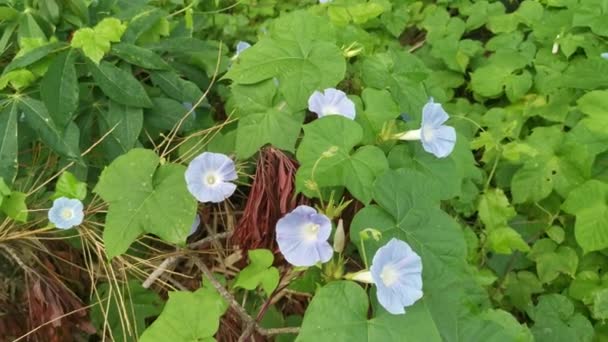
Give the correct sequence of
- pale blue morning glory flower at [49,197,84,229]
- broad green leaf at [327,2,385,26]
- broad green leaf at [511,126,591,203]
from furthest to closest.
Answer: broad green leaf at [327,2,385,26] → broad green leaf at [511,126,591,203] → pale blue morning glory flower at [49,197,84,229]

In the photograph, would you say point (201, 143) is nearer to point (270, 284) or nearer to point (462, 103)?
point (270, 284)

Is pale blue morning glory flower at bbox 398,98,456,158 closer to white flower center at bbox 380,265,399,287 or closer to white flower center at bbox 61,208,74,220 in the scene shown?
white flower center at bbox 380,265,399,287

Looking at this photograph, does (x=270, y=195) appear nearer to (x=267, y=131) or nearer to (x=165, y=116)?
(x=267, y=131)

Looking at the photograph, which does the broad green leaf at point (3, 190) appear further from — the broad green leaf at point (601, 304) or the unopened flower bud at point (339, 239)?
the broad green leaf at point (601, 304)

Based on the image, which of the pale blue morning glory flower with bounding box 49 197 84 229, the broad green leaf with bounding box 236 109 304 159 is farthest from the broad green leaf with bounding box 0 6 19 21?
the broad green leaf with bounding box 236 109 304 159

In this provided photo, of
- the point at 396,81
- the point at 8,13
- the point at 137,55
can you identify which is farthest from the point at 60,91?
the point at 396,81

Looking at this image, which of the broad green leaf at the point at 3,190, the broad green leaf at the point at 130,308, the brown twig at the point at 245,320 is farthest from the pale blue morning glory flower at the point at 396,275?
the broad green leaf at the point at 3,190
